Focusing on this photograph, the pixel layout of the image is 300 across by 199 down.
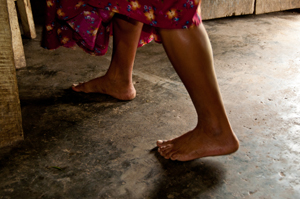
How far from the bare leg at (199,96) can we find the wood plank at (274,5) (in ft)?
9.80

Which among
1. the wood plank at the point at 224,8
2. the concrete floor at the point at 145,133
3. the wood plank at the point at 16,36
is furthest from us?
the wood plank at the point at 224,8

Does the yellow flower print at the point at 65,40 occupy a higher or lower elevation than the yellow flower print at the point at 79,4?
lower

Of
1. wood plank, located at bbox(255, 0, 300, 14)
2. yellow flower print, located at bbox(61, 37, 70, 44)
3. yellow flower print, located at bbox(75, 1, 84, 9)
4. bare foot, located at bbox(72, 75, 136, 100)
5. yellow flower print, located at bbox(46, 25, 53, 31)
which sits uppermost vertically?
yellow flower print, located at bbox(75, 1, 84, 9)

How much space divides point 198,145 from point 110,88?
0.75m

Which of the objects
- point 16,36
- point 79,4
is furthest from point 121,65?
point 16,36

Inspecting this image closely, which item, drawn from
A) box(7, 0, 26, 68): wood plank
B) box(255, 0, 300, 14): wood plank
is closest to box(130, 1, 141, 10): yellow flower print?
box(7, 0, 26, 68): wood plank

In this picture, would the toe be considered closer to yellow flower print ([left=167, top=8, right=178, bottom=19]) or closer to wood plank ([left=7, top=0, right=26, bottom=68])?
yellow flower print ([left=167, top=8, right=178, bottom=19])

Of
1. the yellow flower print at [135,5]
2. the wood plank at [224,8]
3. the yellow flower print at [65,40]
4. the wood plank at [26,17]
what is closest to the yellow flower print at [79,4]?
the yellow flower print at [65,40]

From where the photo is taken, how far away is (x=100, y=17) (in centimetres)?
157

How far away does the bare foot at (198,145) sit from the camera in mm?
1226

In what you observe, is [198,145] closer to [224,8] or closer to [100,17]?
[100,17]

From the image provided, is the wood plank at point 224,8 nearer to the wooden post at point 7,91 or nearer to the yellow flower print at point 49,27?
the yellow flower print at point 49,27

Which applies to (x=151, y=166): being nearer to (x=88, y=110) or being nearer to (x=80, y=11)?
(x=88, y=110)

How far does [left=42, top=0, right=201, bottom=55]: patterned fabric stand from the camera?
1.03 meters
